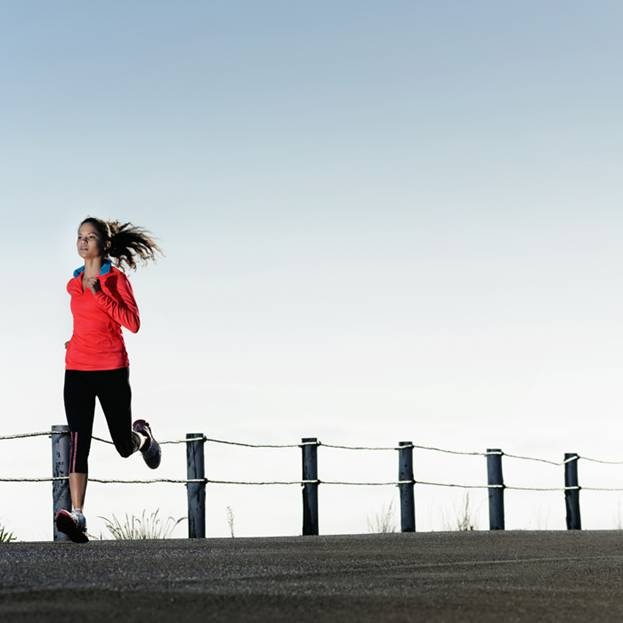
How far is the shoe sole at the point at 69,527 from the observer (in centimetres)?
963

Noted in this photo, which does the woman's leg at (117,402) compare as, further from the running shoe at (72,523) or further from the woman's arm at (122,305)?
the running shoe at (72,523)

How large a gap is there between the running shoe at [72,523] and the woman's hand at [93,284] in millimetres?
1534

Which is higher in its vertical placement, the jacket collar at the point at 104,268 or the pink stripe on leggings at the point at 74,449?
the jacket collar at the point at 104,268

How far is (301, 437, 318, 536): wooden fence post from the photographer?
16.4m

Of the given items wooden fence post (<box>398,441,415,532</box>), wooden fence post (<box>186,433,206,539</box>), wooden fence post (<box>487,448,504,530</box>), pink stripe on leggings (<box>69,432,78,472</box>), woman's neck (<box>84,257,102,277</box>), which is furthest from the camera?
wooden fence post (<box>487,448,504,530</box>)

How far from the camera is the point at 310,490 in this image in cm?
1641

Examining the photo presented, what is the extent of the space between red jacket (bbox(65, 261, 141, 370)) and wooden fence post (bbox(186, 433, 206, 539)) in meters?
5.41

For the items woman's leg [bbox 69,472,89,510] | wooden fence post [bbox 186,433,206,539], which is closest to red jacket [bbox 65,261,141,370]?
woman's leg [bbox 69,472,89,510]

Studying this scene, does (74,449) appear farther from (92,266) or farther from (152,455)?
(92,266)

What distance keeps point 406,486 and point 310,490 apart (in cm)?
197

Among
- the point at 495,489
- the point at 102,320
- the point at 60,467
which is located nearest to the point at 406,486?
the point at 495,489

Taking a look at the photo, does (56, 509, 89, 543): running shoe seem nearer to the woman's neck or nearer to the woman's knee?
the woman's knee

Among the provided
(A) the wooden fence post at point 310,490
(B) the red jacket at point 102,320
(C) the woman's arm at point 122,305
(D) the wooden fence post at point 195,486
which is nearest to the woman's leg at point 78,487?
(B) the red jacket at point 102,320

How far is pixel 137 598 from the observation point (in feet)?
16.9
